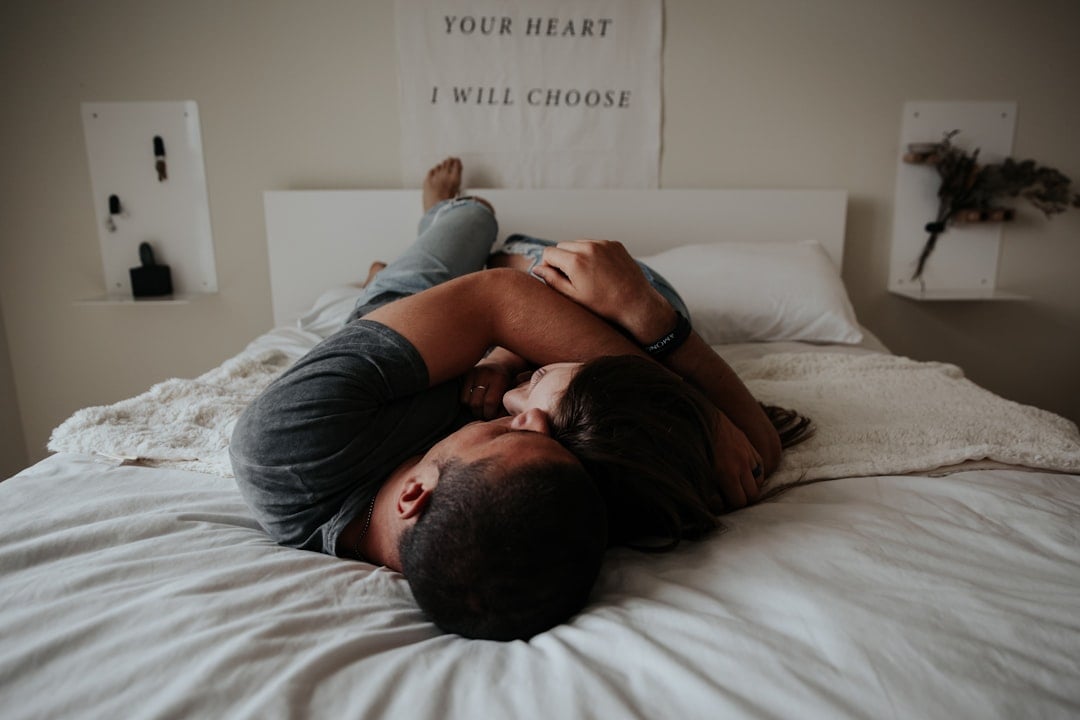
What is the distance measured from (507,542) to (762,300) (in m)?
1.44

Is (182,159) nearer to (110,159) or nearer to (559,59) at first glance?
(110,159)

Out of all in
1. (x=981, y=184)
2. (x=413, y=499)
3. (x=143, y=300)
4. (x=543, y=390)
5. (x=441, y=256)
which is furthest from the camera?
(x=981, y=184)

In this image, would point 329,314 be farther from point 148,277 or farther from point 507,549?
point 507,549

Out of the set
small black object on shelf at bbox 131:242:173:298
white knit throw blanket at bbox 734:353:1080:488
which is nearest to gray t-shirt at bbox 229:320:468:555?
white knit throw blanket at bbox 734:353:1080:488

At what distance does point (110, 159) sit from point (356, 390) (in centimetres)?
200

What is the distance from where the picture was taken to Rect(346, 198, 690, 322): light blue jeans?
116 centimetres

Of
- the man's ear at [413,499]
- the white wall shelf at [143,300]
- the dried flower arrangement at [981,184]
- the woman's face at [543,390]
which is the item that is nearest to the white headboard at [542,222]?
the white wall shelf at [143,300]

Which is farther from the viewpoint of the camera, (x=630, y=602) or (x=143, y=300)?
(x=143, y=300)

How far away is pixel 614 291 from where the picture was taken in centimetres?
91

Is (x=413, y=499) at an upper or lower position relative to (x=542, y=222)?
lower

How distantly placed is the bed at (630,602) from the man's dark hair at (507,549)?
3cm

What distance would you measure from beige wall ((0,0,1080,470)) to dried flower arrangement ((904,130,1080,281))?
11cm

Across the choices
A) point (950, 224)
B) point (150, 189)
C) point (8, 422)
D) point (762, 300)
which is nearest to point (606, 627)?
point (762, 300)

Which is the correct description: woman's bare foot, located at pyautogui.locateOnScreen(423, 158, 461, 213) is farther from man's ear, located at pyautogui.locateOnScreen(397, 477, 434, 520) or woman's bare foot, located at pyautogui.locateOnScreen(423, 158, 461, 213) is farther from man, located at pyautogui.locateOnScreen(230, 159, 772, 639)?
man's ear, located at pyautogui.locateOnScreen(397, 477, 434, 520)
